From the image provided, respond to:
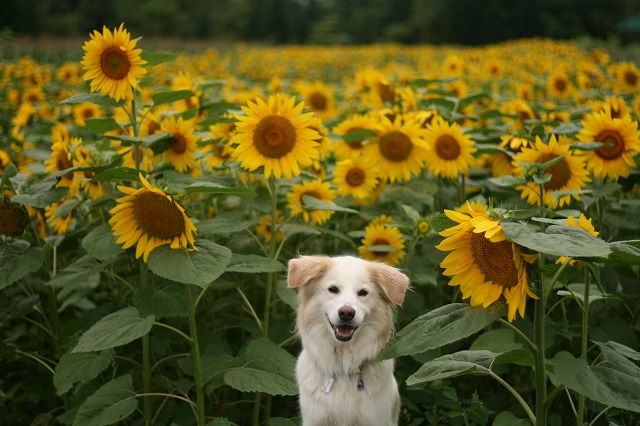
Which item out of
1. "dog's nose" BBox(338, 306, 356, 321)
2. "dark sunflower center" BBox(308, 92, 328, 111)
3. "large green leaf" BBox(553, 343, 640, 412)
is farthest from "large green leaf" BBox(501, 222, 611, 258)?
"dark sunflower center" BBox(308, 92, 328, 111)

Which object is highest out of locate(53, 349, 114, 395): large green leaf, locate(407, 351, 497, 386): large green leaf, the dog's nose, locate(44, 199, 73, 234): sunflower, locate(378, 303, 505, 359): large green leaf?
locate(378, 303, 505, 359): large green leaf

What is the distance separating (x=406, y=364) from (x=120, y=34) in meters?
2.05

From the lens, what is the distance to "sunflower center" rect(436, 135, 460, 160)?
3572 millimetres

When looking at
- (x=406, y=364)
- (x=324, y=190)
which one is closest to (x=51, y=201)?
(x=324, y=190)

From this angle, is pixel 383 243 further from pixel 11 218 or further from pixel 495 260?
pixel 11 218

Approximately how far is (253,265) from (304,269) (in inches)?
10.3

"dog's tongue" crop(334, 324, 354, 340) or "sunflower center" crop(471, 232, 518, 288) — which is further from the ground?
"sunflower center" crop(471, 232, 518, 288)

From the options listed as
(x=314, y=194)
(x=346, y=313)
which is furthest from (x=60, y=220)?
(x=346, y=313)

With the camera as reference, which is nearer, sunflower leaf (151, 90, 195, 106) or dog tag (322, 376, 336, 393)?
dog tag (322, 376, 336, 393)

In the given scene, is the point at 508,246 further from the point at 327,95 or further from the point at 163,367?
the point at 327,95

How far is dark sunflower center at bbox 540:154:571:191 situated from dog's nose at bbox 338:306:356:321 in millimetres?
1422

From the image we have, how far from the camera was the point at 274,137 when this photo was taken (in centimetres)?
292

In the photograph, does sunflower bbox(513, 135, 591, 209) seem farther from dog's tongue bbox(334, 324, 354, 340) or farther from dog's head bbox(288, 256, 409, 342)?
dog's tongue bbox(334, 324, 354, 340)

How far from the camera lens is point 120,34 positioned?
280 cm
